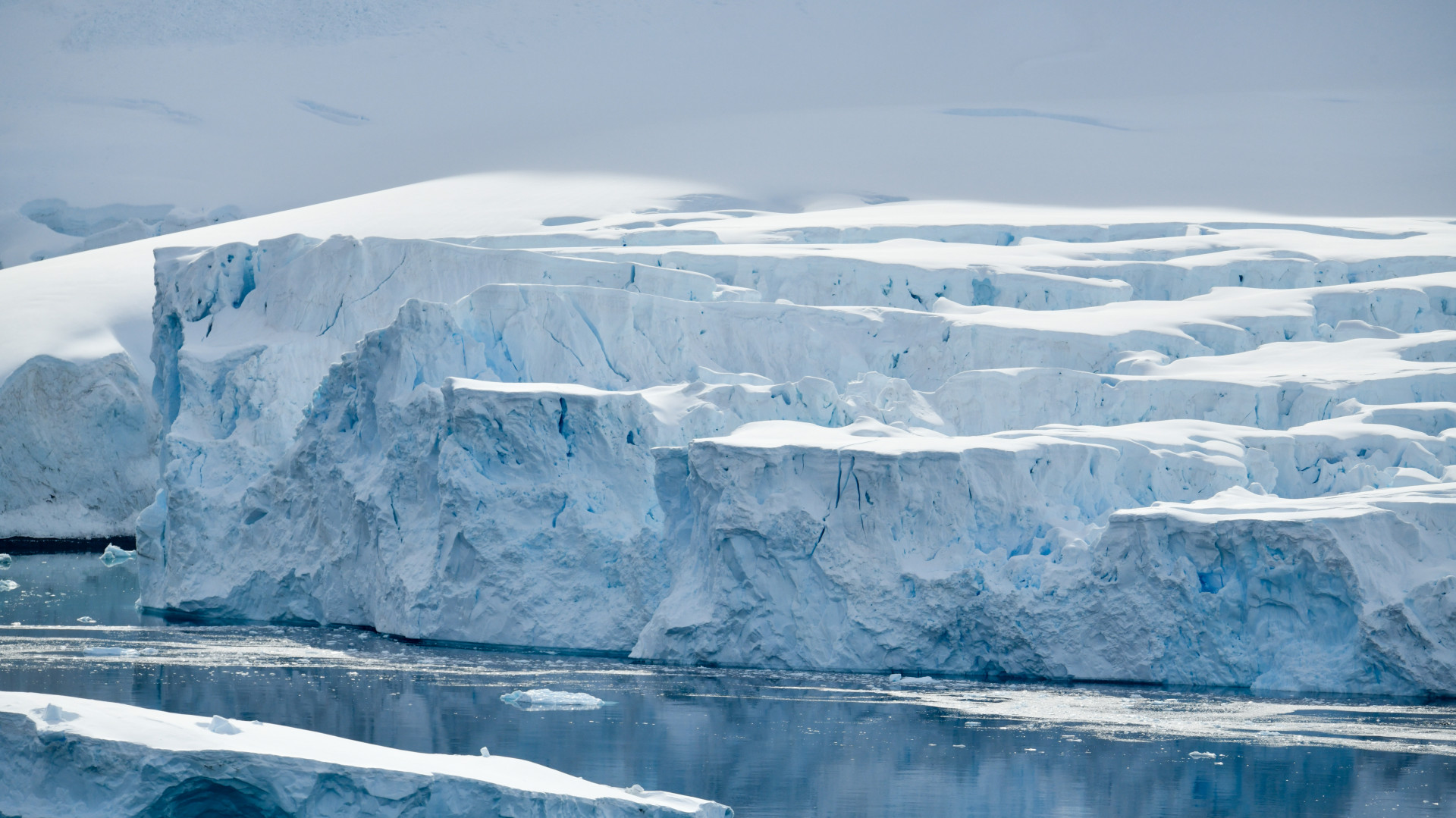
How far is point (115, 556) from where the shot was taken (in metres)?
25.6

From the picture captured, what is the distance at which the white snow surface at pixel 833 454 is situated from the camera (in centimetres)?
1397

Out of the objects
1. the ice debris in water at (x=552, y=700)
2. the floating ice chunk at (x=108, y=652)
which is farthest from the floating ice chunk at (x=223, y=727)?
the floating ice chunk at (x=108, y=652)

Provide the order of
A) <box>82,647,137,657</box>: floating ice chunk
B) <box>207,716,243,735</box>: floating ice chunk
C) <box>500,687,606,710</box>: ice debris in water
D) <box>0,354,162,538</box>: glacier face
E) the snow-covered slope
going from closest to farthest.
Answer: the snow-covered slope
<box>207,716,243,735</box>: floating ice chunk
<box>500,687,606,710</box>: ice debris in water
<box>82,647,137,657</box>: floating ice chunk
<box>0,354,162,538</box>: glacier face

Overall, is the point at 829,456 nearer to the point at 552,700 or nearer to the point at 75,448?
the point at 552,700

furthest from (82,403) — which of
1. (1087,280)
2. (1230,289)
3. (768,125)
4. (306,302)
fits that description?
(768,125)

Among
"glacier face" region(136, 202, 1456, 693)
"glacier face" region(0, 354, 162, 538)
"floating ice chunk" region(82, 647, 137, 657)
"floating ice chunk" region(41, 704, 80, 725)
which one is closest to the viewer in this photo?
"floating ice chunk" region(41, 704, 80, 725)

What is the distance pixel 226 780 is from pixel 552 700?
5.26 m

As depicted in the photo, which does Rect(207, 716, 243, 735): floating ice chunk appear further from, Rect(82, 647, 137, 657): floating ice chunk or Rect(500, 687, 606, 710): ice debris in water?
Rect(82, 647, 137, 657): floating ice chunk

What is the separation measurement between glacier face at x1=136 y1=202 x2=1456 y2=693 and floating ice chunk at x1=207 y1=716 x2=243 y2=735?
7513 millimetres

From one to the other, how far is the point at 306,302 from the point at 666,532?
685 cm

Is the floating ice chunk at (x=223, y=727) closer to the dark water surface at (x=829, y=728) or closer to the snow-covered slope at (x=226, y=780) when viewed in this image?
the snow-covered slope at (x=226, y=780)

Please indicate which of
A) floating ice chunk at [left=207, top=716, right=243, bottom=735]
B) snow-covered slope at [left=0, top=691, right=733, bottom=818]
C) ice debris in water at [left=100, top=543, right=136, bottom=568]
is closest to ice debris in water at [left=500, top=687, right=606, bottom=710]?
A: floating ice chunk at [left=207, top=716, right=243, bottom=735]

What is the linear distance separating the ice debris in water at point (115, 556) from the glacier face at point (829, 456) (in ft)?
14.3

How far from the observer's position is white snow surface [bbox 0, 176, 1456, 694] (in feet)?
45.8
